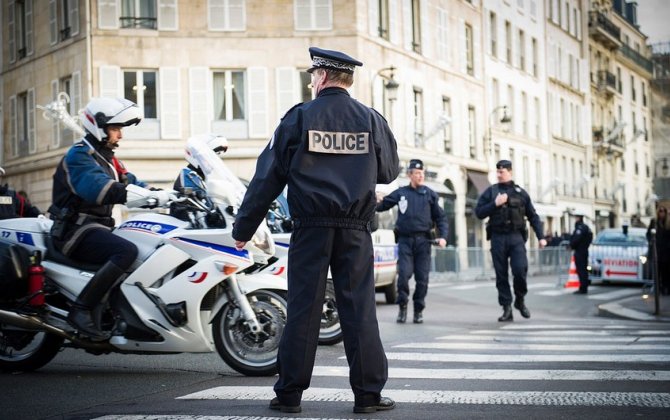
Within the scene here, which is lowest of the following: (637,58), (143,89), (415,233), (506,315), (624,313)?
(624,313)

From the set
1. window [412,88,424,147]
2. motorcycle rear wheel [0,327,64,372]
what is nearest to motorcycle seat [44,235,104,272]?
motorcycle rear wheel [0,327,64,372]

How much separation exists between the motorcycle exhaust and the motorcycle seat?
450 millimetres

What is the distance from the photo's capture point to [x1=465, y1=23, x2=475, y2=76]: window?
43344mm

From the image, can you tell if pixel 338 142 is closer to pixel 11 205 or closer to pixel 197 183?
pixel 197 183

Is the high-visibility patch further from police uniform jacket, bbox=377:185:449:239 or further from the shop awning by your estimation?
the shop awning

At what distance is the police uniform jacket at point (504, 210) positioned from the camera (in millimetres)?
12703

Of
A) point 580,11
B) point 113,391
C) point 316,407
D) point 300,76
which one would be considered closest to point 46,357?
point 113,391

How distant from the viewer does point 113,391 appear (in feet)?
21.4

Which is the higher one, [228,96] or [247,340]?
[228,96]

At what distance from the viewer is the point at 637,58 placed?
2872 inches

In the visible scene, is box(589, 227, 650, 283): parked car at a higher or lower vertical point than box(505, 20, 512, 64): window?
lower

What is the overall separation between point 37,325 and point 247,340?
1456mm

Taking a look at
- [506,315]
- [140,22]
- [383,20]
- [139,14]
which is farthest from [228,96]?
[506,315]

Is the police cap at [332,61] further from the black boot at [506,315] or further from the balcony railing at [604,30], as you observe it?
the balcony railing at [604,30]
